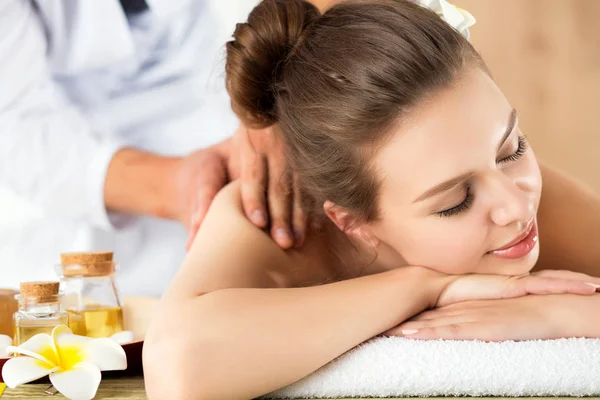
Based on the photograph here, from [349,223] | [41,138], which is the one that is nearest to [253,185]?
[349,223]

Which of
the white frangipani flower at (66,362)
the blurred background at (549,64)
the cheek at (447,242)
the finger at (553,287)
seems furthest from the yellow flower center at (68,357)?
the blurred background at (549,64)

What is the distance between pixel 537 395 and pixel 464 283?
24 cm

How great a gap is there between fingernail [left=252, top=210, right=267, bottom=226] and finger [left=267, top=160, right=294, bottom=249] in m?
0.02

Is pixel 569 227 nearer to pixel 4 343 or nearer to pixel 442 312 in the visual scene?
pixel 442 312

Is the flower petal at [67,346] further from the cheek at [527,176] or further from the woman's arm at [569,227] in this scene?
the woman's arm at [569,227]

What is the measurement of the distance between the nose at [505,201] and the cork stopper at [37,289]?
56cm

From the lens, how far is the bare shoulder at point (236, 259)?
1037mm

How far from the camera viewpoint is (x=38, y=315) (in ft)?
3.34

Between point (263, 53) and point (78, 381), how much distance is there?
0.55 meters

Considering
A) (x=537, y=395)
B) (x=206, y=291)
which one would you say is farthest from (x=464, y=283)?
(x=206, y=291)

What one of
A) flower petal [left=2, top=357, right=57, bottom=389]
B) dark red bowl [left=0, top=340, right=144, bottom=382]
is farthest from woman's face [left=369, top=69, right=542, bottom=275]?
flower petal [left=2, top=357, right=57, bottom=389]

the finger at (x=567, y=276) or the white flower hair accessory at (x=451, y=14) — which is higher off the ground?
the white flower hair accessory at (x=451, y=14)

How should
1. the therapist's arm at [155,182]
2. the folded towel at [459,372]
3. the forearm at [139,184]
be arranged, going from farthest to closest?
the forearm at [139,184] → the therapist's arm at [155,182] → the folded towel at [459,372]

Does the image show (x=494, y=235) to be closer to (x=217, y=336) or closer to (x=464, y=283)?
(x=464, y=283)
